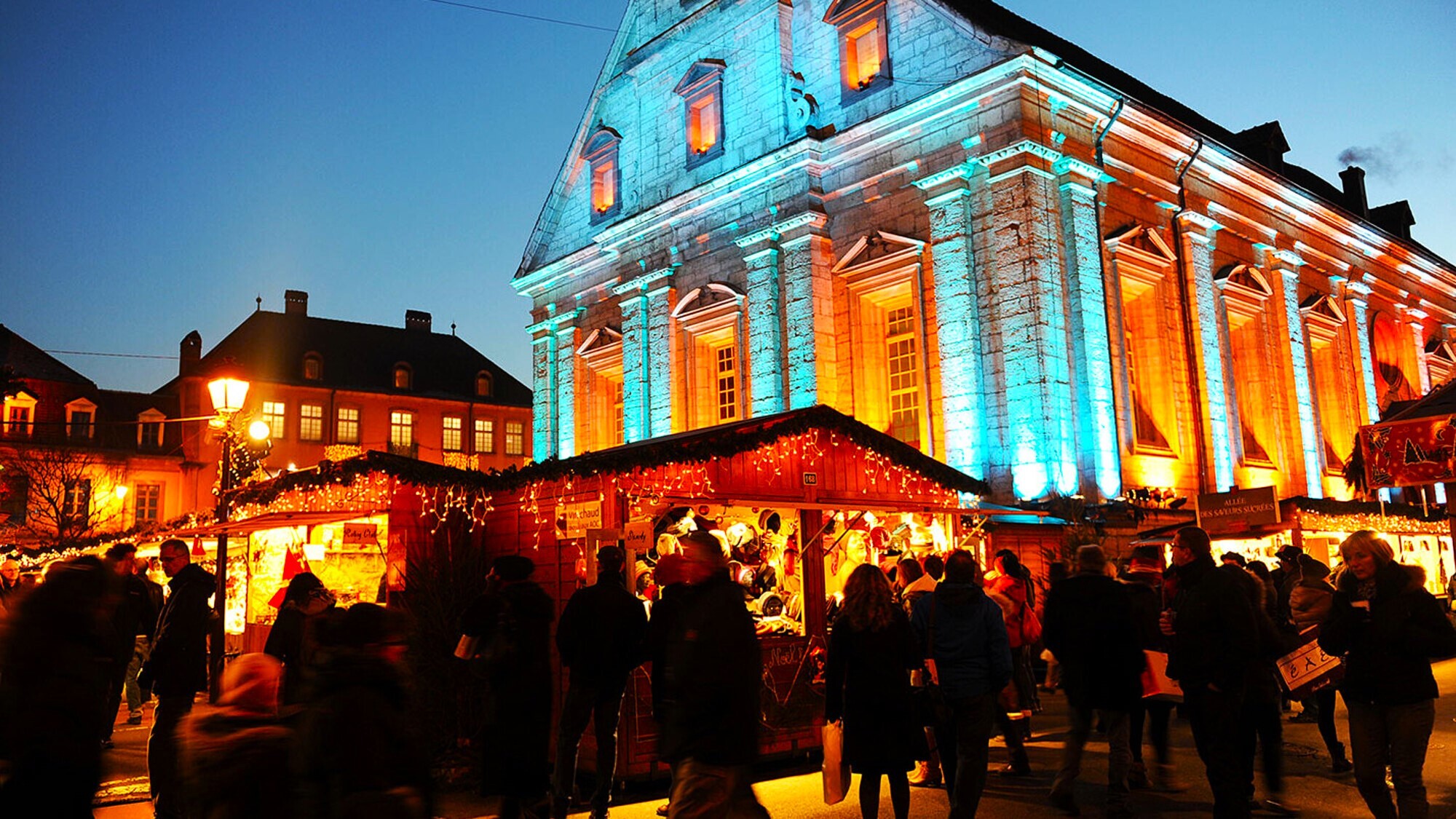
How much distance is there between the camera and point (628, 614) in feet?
26.2

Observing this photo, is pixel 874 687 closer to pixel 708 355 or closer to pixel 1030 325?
pixel 1030 325

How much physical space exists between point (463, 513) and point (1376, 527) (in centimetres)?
2249

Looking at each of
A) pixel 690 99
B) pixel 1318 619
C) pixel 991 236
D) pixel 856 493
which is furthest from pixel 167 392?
pixel 1318 619

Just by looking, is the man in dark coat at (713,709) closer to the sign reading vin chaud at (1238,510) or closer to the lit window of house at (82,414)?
the sign reading vin chaud at (1238,510)

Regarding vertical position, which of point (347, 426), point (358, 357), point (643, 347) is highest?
point (358, 357)

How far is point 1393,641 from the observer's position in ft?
20.6

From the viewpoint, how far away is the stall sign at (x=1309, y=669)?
771cm

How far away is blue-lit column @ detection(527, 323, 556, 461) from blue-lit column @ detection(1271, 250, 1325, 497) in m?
19.1

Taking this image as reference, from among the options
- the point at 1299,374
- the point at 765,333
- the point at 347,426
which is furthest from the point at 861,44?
the point at 347,426

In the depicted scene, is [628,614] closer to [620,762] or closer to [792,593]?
[620,762]

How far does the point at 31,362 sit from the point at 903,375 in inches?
1597

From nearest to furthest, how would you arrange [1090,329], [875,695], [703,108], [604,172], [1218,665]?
1. [875,695]
2. [1218,665]
3. [1090,329]
4. [703,108]
5. [604,172]

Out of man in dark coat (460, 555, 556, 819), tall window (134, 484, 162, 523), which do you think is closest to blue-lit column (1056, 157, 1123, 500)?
man in dark coat (460, 555, 556, 819)

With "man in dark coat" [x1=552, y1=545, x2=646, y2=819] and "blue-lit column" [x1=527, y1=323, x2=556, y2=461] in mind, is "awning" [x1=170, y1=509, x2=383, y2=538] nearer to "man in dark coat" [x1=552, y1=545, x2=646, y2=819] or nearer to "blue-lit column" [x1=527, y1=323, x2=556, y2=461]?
"man in dark coat" [x1=552, y1=545, x2=646, y2=819]
